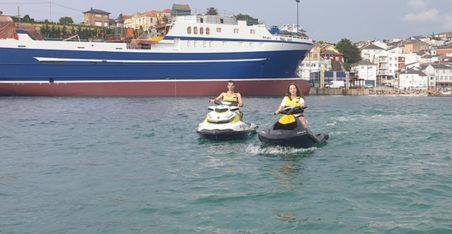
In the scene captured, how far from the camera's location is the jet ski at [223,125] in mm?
16094

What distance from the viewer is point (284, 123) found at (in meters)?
13.8

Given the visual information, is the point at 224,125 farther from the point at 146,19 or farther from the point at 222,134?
the point at 146,19

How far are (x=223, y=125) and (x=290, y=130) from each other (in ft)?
10.3

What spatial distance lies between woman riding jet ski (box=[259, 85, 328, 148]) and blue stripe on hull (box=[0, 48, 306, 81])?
122 ft

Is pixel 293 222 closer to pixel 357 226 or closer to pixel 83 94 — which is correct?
pixel 357 226

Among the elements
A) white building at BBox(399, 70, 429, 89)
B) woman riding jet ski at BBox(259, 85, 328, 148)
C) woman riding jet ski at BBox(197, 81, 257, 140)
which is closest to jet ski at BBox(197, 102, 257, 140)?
woman riding jet ski at BBox(197, 81, 257, 140)

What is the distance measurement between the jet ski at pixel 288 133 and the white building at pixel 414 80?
106 m

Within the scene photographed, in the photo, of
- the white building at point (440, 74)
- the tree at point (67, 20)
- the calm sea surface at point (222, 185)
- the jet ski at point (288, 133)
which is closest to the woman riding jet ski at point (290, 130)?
the jet ski at point (288, 133)

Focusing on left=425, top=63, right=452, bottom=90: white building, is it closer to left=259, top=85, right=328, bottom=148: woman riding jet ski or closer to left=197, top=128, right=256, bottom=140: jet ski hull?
left=197, top=128, right=256, bottom=140: jet ski hull

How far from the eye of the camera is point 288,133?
13.6m

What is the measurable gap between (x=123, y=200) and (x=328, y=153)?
6921 millimetres

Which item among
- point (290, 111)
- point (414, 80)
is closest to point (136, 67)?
point (290, 111)

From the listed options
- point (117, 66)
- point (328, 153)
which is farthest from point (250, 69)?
point (328, 153)

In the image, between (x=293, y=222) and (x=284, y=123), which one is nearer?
(x=293, y=222)
